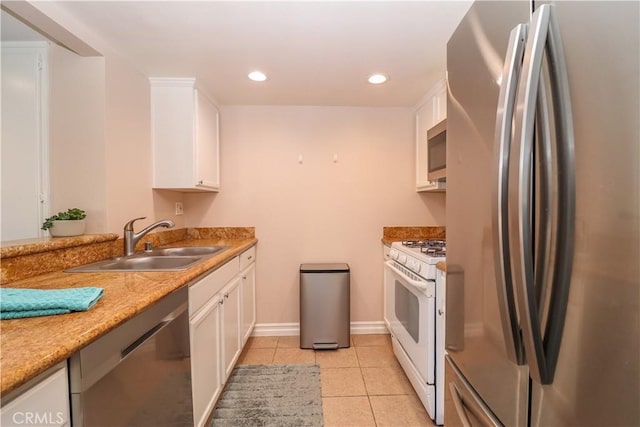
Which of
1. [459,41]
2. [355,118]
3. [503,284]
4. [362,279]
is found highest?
[355,118]

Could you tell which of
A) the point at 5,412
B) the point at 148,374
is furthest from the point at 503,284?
the point at 148,374

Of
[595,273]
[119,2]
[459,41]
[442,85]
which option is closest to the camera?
[595,273]

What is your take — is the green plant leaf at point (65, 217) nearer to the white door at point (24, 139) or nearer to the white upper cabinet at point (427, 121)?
the white door at point (24, 139)

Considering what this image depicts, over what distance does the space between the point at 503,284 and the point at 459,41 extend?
78 centimetres

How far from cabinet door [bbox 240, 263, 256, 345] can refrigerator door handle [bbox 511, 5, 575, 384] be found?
6.62 ft

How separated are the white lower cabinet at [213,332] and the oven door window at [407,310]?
47.4 inches

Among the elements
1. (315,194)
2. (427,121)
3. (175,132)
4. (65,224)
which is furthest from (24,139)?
(427,121)

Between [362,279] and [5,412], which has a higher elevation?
[5,412]

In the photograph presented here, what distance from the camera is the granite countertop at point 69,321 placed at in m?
0.57

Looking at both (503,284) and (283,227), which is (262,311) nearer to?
(283,227)

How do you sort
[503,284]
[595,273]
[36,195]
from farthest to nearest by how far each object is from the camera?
[36,195]
[503,284]
[595,273]

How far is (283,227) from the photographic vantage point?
2.84 metres

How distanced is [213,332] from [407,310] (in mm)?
1268

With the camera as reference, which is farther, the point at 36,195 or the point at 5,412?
the point at 36,195
